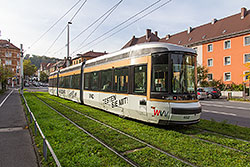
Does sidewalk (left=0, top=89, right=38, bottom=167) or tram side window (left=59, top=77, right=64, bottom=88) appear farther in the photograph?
tram side window (left=59, top=77, right=64, bottom=88)

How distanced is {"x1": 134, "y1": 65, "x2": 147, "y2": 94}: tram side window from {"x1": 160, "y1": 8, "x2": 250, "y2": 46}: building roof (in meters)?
32.5

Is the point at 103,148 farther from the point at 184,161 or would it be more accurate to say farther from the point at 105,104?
the point at 105,104

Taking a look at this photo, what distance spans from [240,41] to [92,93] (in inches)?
1254

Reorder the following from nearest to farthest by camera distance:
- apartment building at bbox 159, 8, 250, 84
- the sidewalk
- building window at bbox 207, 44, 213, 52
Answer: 1. the sidewalk
2. apartment building at bbox 159, 8, 250, 84
3. building window at bbox 207, 44, 213, 52

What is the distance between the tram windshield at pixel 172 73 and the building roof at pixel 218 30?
105 feet

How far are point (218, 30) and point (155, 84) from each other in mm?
37789

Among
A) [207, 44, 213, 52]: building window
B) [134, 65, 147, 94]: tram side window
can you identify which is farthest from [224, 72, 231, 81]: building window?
[134, 65, 147, 94]: tram side window

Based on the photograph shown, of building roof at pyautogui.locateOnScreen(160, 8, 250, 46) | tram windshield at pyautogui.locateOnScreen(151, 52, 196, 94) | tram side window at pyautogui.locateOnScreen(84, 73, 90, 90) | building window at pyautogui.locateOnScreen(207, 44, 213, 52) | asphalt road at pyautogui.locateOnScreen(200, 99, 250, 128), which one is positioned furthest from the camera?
building window at pyautogui.locateOnScreen(207, 44, 213, 52)

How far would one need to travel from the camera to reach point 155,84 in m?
7.07

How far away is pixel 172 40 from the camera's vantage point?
50.1 meters

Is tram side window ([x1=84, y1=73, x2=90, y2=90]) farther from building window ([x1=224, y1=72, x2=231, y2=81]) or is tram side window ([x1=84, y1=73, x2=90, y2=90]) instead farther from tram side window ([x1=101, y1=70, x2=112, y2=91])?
building window ([x1=224, y1=72, x2=231, y2=81])

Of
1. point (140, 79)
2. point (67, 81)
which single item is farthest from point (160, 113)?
point (67, 81)

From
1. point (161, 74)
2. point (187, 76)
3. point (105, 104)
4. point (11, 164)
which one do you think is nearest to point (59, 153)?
point (11, 164)

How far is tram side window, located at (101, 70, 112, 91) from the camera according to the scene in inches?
387
